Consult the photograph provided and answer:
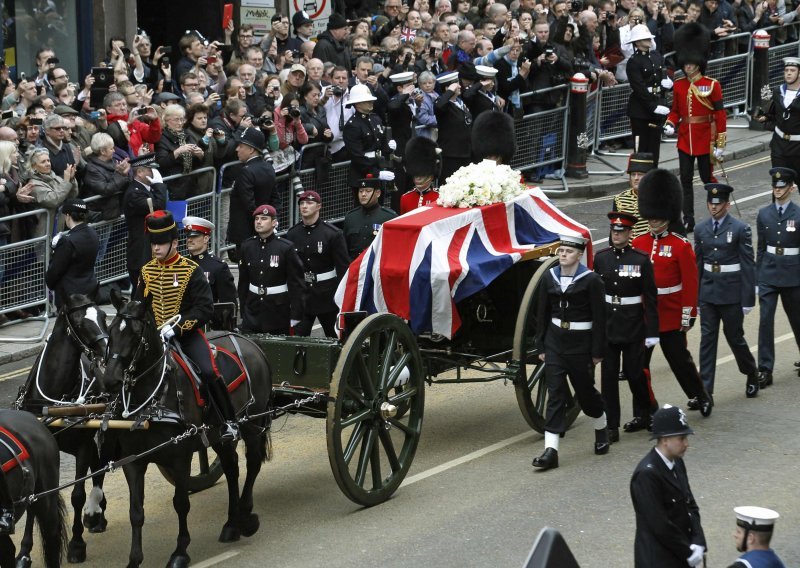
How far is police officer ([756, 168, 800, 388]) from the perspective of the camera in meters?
13.4

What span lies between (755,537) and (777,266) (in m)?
7.00

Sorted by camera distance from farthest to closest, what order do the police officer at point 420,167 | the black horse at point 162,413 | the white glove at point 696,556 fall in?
the police officer at point 420,167, the black horse at point 162,413, the white glove at point 696,556

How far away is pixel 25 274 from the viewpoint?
49.5 ft

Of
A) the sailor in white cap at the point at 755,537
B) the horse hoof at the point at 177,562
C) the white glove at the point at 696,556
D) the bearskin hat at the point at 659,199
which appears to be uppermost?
the bearskin hat at the point at 659,199

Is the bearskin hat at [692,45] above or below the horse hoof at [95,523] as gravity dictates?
above

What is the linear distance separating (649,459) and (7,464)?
3471 mm

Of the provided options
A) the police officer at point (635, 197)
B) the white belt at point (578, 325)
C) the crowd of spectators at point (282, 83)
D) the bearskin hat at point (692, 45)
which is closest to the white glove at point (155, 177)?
the crowd of spectators at point (282, 83)

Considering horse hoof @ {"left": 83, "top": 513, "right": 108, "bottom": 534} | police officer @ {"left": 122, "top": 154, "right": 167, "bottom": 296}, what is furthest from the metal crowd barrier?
horse hoof @ {"left": 83, "top": 513, "right": 108, "bottom": 534}

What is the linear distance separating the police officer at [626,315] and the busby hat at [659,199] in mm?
601

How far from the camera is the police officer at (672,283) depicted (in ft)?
40.6

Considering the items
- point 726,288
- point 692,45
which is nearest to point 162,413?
point 726,288

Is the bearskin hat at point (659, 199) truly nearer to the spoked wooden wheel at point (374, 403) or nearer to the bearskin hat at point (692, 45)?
the spoked wooden wheel at point (374, 403)

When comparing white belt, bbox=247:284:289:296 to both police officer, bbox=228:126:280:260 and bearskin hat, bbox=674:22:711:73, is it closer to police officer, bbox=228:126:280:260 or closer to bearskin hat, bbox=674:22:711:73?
police officer, bbox=228:126:280:260

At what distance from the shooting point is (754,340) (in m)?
14.8
